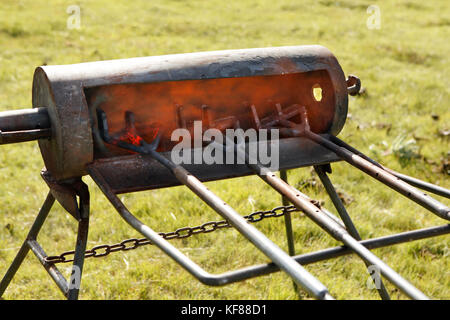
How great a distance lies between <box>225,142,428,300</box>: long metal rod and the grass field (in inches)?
55.9

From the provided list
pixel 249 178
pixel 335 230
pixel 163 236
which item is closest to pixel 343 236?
pixel 335 230

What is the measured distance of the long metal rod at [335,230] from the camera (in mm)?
1515

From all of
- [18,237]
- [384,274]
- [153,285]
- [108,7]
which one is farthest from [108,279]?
[108,7]

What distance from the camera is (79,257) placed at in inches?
85.8

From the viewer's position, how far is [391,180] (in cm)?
213

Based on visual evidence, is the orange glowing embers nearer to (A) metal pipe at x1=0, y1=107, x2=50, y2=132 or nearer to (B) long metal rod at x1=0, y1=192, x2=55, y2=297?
(A) metal pipe at x1=0, y1=107, x2=50, y2=132

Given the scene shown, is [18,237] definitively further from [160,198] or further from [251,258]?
[251,258]

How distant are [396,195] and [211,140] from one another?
2.52m

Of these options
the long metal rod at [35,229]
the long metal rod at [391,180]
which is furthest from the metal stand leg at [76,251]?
the long metal rod at [391,180]

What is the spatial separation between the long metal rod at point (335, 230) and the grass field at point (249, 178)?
4.66ft

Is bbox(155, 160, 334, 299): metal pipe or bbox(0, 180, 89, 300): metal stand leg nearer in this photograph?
bbox(155, 160, 334, 299): metal pipe

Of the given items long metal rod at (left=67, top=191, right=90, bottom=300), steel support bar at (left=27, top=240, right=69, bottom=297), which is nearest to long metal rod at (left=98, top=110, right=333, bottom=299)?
long metal rod at (left=67, top=191, right=90, bottom=300)

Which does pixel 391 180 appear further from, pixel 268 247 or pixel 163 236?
pixel 163 236

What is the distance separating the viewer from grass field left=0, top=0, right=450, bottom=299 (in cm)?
345
